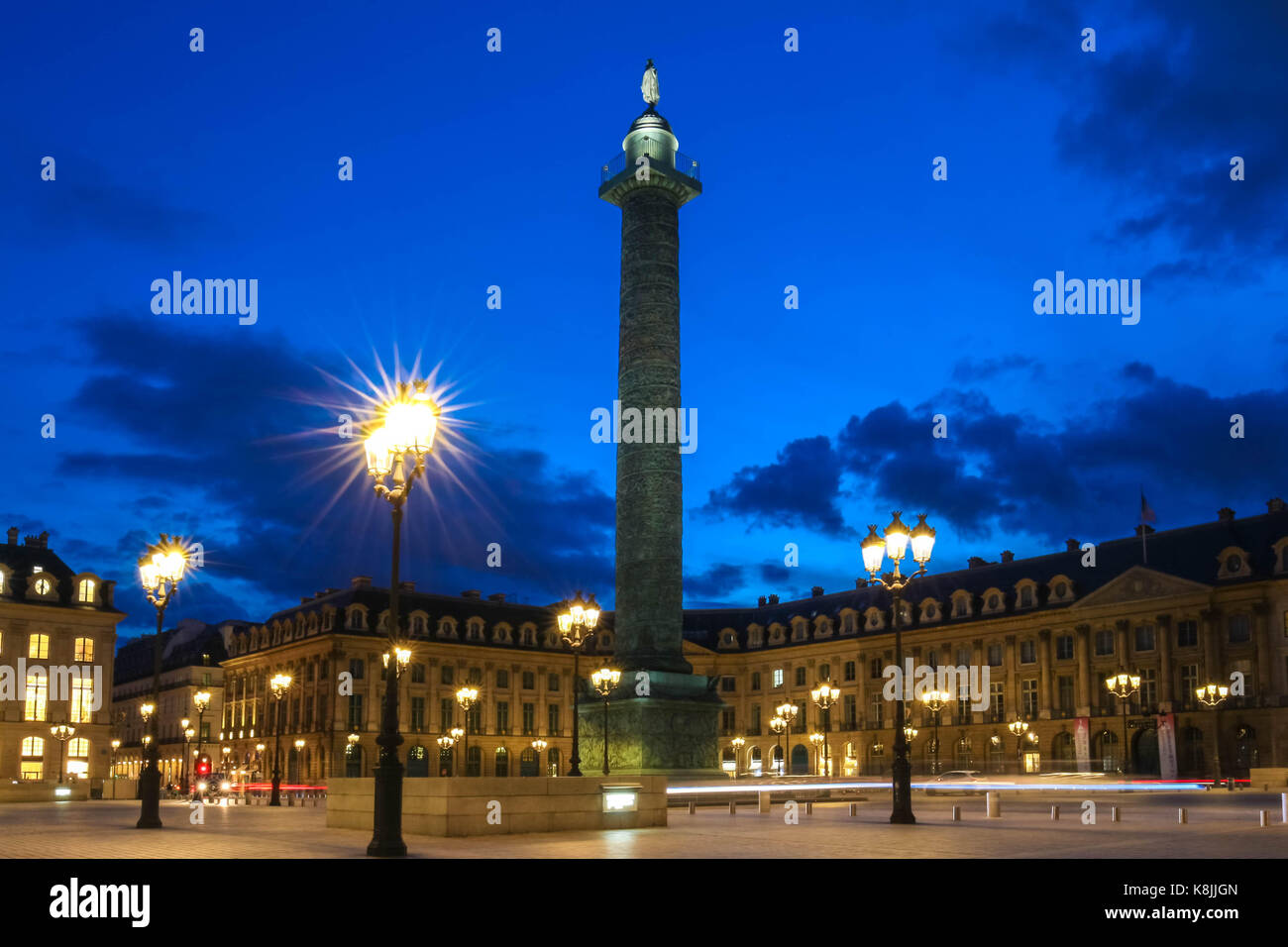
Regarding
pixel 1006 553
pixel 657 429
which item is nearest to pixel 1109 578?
pixel 1006 553

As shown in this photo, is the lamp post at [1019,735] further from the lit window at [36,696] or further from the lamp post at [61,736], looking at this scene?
the lit window at [36,696]

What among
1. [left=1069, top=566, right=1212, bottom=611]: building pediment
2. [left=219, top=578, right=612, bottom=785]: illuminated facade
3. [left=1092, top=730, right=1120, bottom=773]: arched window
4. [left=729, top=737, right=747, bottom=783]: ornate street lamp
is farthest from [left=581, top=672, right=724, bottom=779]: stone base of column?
[left=729, top=737, right=747, bottom=783]: ornate street lamp

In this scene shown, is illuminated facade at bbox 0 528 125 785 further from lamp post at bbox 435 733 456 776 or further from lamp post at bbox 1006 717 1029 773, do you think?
lamp post at bbox 1006 717 1029 773

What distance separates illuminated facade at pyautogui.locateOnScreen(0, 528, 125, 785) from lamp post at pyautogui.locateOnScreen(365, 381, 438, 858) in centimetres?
5645

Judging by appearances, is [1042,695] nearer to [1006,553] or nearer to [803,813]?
[1006,553]

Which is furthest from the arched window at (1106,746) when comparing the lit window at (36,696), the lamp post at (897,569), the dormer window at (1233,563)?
the lit window at (36,696)

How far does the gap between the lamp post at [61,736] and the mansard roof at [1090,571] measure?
45.9m

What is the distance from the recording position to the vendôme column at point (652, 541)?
140 feet


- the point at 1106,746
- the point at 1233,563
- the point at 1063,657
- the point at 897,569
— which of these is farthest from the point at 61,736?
the point at 1233,563

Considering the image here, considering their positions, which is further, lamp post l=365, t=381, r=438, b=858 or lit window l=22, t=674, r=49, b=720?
lit window l=22, t=674, r=49, b=720

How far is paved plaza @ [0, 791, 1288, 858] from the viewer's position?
16.9 metres

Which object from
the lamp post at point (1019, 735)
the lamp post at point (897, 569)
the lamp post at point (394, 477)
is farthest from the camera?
the lamp post at point (1019, 735)

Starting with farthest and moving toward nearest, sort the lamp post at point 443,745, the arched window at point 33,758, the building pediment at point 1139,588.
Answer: the lamp post at point 443,745
the building pediment at point 1139,588
the arched window at point 33,758

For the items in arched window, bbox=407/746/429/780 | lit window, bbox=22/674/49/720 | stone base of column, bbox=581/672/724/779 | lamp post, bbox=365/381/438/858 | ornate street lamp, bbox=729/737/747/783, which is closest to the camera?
lamp post, bbox=365/381/438/858
